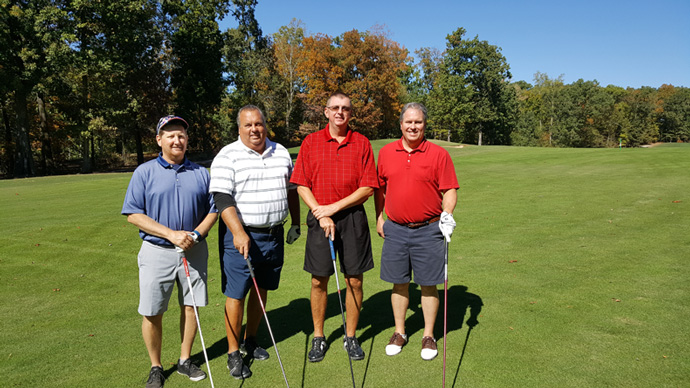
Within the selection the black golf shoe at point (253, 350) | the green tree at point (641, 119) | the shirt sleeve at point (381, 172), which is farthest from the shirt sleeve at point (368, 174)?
the green tree at point (641, 119)

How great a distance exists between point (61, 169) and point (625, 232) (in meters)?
34.7

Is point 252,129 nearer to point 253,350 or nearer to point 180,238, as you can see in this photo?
point 180,238

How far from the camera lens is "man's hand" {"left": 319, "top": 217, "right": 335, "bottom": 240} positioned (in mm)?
3578

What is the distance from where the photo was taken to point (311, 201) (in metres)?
3.66

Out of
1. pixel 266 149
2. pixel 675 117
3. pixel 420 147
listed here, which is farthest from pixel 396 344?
pixel 675 117

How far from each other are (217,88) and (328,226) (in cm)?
3369

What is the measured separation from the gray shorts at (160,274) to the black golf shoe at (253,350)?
0.68 meters

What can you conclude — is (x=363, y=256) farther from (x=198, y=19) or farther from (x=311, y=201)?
(x=198, y=19)

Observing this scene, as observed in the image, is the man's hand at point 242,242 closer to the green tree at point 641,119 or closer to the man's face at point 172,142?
the man's face at point 172,142

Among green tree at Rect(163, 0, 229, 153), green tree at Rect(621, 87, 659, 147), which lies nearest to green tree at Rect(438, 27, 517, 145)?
green tree at Rect(621, 87, 659, 147)

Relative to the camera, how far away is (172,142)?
3.28 metres

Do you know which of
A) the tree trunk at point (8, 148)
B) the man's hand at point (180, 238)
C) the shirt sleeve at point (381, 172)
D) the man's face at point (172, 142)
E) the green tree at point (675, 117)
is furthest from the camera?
the green tree at point (675, 117)

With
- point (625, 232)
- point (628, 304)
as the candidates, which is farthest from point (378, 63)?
point (628, 304)

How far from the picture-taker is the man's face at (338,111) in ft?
11.9
